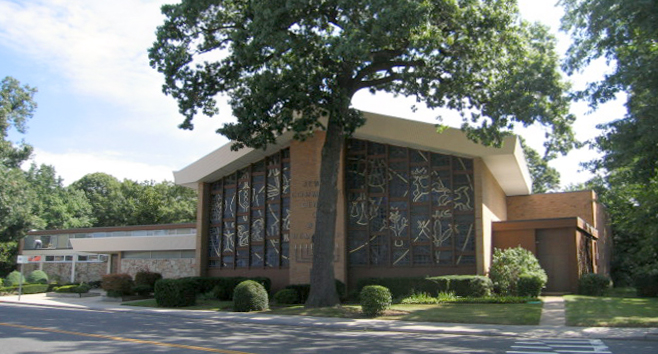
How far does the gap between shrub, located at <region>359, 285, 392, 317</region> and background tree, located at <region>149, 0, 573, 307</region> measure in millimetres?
2633

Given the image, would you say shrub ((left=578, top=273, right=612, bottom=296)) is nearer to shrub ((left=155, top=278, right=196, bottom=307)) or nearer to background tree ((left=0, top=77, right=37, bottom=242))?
shrub ((left=155, top=278, right=196, bottom=307))

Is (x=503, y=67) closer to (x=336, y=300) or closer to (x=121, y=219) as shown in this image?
(x=336, y=300)

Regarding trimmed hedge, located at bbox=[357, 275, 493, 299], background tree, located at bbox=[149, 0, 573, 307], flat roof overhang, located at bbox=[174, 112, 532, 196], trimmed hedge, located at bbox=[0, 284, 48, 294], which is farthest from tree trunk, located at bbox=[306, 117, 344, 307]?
trimmed hedge, located at bbox=[0, 284, 48, 294]

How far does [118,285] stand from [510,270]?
17925 mm

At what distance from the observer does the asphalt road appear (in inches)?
423

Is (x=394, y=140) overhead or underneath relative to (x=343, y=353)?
overhead

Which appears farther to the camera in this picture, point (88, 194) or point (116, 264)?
point (88, 194)

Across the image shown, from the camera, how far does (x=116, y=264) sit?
124 feet

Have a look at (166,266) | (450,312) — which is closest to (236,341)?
(450,312)

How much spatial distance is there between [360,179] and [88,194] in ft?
186

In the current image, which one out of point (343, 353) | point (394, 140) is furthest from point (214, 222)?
point (343, 353)

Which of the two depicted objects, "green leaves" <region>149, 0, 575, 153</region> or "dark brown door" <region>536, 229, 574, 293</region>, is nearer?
"green leaves" <region>149, 0, 575, 153</region>

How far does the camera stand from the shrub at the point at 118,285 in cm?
2656

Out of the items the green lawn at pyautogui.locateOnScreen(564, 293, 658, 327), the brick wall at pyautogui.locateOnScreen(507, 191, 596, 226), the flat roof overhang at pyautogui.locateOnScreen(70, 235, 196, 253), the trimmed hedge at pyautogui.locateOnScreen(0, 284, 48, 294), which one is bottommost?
the trimmed hedge at pyautogui.locateOnScreen(0, 284, 48, 294)
